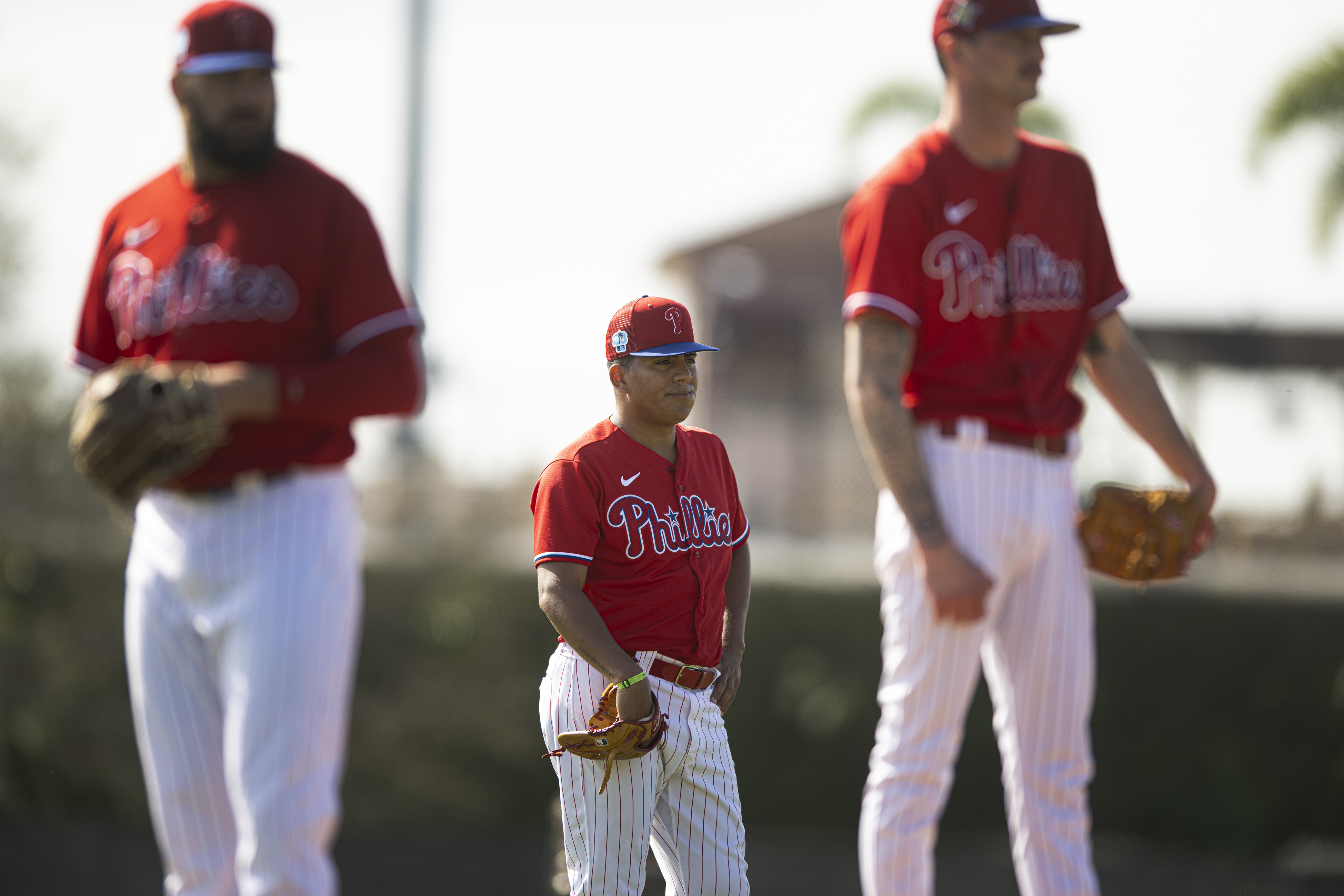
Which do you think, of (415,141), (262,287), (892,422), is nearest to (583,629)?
(262,287)

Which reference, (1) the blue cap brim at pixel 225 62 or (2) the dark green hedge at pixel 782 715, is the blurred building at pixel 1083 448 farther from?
(1) the blue cap brim at pixel 225 62

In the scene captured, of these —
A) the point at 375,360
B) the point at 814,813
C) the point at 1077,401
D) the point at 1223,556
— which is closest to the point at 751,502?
the point at 814,813

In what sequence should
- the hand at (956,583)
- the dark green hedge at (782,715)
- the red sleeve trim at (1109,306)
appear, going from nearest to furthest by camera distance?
the hand at (956,583) → the red sleeve trim at (1109,306) → the dark green hedge at (782,715)

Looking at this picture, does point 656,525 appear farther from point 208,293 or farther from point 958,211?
point 958,211

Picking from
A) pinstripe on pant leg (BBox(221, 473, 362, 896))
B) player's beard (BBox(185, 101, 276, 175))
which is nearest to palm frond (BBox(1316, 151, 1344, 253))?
player's beard (BBox(185, 101, 276, 175))

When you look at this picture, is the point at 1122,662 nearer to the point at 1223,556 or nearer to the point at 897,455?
the point at 1223,556

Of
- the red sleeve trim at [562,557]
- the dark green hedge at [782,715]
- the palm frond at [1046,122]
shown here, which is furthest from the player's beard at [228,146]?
the palm frond at [1046,122]

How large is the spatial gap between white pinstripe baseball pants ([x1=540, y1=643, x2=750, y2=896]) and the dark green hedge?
20.2ft

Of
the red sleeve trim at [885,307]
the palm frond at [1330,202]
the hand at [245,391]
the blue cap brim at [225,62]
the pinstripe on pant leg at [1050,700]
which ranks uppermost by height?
the palm frond at [1330,202]

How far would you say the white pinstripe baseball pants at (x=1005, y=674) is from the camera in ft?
10.5

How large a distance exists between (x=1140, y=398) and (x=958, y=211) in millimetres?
748

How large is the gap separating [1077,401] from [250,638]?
2.15 meters

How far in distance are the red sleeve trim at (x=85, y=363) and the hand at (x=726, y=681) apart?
1885mm

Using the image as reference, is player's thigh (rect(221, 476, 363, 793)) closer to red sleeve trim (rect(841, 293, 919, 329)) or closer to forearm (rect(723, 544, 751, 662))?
forearm (rect(723, 544, 751, 662))
